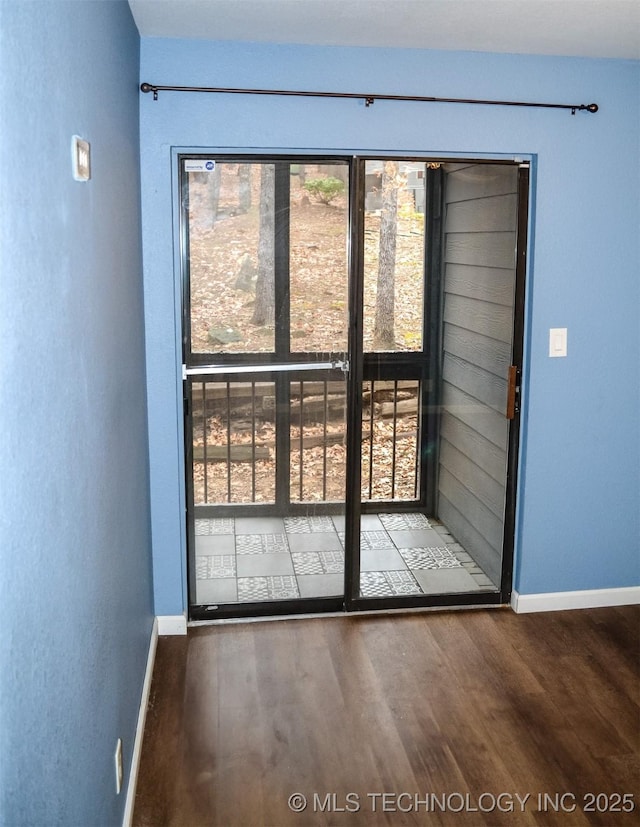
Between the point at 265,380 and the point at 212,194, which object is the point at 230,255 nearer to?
the point at 212,194

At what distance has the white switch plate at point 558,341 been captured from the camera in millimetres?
3584

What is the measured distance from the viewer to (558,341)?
3.60 meters

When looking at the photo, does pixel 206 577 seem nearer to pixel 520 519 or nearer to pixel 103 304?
pixel 520 519

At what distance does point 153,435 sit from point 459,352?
1.43 metres

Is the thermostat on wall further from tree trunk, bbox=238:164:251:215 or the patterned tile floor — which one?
the patterned tile floor

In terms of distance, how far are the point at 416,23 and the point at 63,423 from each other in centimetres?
221

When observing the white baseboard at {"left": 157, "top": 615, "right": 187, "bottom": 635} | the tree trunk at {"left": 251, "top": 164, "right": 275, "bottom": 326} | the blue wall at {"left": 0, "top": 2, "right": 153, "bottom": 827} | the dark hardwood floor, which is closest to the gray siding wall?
the dark hardwood floor

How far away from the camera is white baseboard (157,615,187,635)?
140 inches

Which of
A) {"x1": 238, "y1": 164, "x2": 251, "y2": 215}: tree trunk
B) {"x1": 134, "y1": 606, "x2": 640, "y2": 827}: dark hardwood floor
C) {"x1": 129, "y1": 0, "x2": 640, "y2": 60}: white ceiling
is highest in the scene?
{"x1": 129, "y1": 0, "x2": 640, "y2": 60}: white ceiling

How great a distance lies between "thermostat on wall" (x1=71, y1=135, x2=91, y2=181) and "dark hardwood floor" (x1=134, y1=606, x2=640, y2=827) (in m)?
1.86

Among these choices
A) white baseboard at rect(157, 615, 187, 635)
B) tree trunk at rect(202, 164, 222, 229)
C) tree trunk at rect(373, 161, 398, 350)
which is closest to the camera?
tree trunk at rect(202, 164, 222, 229)

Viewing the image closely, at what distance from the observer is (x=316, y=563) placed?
3730mm

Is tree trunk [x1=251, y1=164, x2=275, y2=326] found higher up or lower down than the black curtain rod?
lower down

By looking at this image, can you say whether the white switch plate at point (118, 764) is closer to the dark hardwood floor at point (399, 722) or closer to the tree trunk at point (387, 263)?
the dark hardwood floor at point (399, 722)
